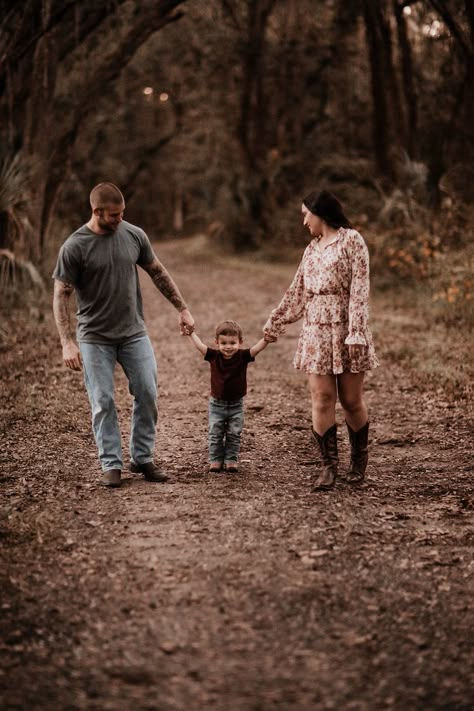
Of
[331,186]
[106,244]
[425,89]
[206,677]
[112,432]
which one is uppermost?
[425,89]

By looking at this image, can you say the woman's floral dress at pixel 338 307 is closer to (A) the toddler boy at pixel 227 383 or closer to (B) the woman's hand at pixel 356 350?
(B) the woman's hand at pixel 356 350

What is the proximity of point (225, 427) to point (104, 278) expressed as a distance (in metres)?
1.35

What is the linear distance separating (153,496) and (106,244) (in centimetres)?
164

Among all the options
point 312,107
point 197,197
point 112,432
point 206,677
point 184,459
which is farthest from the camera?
point 197,197

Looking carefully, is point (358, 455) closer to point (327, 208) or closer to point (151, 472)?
point (151, 472)

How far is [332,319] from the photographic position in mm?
5648

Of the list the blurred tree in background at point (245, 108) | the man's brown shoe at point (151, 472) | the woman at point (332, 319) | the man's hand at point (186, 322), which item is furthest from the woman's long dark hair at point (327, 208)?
the blurred tree in background at point (245, 108)

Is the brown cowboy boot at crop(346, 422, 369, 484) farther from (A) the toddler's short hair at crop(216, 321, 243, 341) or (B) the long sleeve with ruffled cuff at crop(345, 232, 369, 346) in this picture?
(A) the toddler's short hair at crop(216, 321, 243, 341)

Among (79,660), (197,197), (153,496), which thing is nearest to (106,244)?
(153,496)

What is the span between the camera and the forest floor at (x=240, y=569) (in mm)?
3385

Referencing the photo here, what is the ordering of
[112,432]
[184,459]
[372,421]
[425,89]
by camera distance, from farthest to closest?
[425,89] → [372,421] → [184,459] → [112,432]

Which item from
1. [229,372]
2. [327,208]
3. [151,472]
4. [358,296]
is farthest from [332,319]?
Result: [151,472]

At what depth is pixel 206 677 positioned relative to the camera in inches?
134

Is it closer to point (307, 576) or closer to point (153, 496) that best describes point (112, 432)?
point (153, 496)
